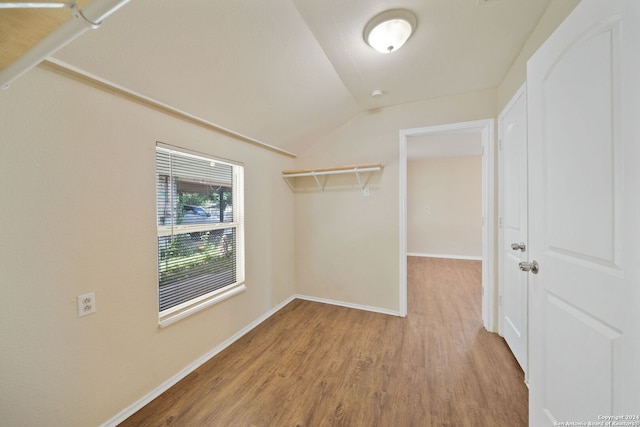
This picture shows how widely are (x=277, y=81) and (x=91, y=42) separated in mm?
1068

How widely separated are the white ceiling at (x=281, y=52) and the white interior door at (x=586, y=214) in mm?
679

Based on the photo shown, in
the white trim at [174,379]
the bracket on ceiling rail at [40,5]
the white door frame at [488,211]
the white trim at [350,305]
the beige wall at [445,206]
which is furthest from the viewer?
the beige wall at [445,206]

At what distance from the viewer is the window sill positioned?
5.34 ft

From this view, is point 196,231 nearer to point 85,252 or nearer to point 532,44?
point 85,252

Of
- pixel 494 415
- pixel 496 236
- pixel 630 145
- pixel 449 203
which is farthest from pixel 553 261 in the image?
pixel 449 203

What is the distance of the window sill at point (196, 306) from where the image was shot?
1.63 meters

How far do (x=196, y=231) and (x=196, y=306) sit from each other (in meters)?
0.60

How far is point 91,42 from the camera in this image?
1.06 m

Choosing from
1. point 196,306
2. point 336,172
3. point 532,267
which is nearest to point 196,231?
point 196,306

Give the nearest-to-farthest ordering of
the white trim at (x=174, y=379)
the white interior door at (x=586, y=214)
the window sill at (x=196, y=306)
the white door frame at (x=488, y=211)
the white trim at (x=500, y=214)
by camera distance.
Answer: the white interior door at (x=586, y=214) → the white trim at (x=174, y=379) → the window sill at (x=196, y=306) → the white trim at (x=500, y=214) → the white door frame at (x=488, y=211)

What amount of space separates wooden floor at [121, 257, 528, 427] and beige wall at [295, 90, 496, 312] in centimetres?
43

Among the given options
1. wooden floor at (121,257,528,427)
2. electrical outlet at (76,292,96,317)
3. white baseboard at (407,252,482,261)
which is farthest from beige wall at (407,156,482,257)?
electrical outlet at (76,292,96,317)

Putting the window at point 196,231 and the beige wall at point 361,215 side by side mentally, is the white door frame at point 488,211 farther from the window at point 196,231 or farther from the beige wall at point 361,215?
the window at point 196,231

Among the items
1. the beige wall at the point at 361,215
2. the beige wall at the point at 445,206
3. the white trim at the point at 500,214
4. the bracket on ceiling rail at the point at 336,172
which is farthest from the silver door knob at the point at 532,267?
the beige wall at the point at 445,206
